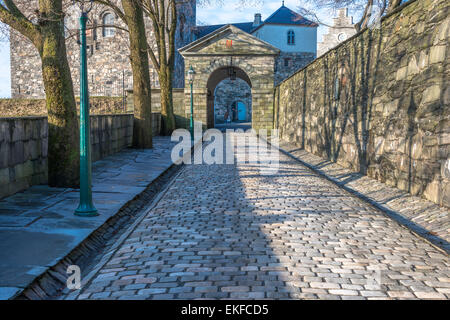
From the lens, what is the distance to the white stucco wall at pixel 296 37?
52.8m

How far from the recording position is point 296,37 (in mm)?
53125

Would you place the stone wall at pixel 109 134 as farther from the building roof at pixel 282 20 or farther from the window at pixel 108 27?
the building roof at pixel 282 20

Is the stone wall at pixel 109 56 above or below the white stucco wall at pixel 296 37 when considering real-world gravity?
below

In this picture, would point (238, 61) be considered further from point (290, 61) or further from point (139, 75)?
point (290, 61)

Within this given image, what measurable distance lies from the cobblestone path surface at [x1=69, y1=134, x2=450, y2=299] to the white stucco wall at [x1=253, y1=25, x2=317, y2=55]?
4786cm

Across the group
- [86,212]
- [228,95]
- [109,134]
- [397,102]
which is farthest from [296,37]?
[86,212]

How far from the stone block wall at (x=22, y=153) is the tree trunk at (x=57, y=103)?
348mm

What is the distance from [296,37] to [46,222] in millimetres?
51096

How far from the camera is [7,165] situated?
6973 mm

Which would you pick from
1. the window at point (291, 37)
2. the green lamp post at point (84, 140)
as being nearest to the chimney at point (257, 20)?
the window at point (291, 37)

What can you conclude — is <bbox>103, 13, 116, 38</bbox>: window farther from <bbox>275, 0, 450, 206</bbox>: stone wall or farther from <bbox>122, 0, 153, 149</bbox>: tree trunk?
<bbox>275, 0, 450, 206</bbox>: stone wall

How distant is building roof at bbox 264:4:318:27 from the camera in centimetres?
5262

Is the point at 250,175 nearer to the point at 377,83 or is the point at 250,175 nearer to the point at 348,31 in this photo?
the point at 377,83
